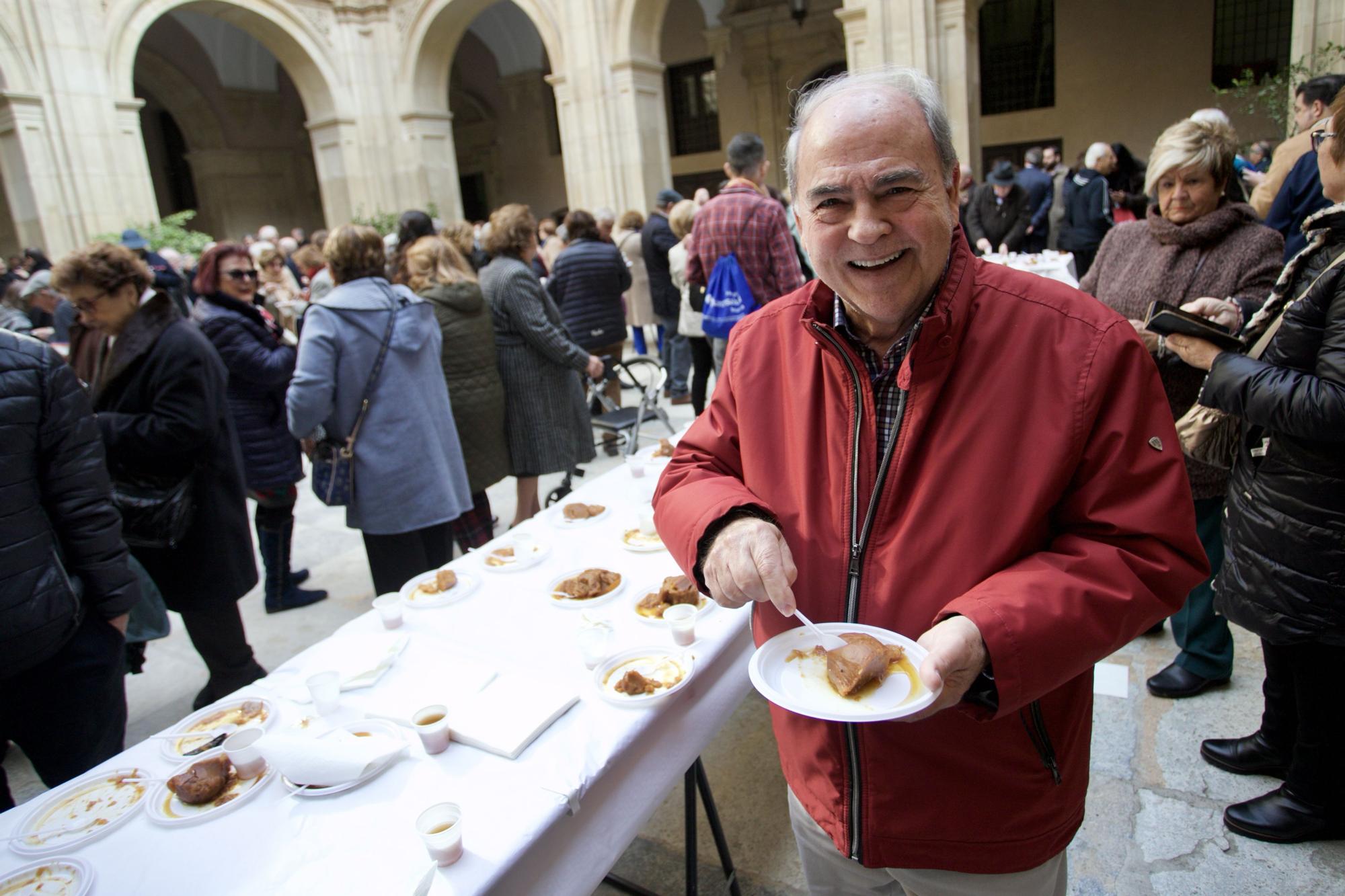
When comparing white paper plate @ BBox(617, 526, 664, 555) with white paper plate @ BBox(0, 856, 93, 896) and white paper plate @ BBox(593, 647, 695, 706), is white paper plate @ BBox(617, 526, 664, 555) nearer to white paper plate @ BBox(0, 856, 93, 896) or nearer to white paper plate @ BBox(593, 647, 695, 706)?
white paper plate @ BBox(593, 647, 695, 706)

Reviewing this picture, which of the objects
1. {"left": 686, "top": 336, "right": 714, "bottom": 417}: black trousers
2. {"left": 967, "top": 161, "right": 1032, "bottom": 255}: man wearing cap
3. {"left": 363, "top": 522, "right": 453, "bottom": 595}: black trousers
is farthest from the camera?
{"left": 967, "top": 161, "right": 1032, "bottom": 255}: man wearing cap

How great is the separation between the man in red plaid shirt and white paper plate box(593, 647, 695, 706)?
3.62 m

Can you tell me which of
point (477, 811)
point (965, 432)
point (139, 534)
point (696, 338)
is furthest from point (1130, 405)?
point (696, 338)

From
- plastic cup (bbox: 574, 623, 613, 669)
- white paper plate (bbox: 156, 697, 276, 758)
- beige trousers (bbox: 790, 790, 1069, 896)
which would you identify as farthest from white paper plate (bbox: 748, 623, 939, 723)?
white paper plate (bbox: 156, 697, 276, 758)

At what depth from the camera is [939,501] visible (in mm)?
1258

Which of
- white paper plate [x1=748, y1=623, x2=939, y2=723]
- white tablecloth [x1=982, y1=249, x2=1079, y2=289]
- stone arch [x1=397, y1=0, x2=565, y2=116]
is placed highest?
stone arch [x1=397, y1=0, x2=565, y2=116]

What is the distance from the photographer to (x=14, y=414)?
2102mm

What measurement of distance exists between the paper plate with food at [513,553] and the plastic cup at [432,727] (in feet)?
2.96

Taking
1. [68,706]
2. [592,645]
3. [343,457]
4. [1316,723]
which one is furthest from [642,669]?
[343,457]

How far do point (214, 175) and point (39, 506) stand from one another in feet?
71.0

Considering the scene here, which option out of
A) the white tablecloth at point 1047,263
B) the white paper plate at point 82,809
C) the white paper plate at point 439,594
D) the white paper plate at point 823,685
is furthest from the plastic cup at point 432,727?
the white tablecloth at point 1047,263

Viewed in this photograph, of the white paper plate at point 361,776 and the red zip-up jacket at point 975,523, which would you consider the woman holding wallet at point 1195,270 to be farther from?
the white paper plate at point 361,776

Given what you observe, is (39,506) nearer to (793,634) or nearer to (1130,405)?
(793,634)

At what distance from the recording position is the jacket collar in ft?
9.96
